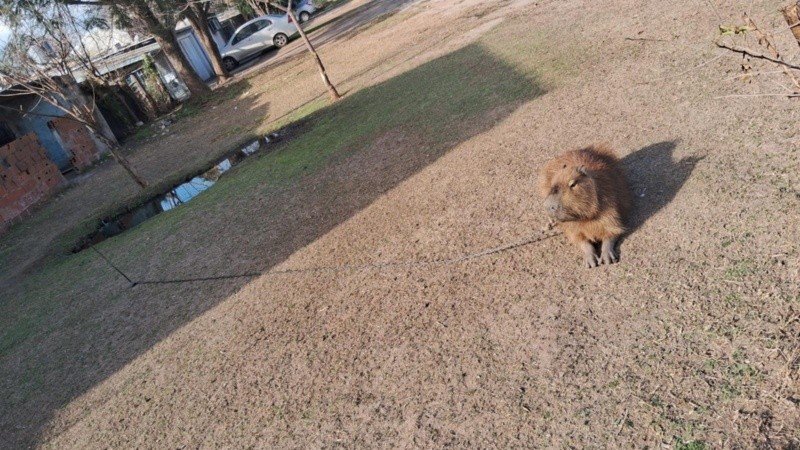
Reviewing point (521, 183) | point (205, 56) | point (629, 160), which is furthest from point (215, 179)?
point (205, 56)

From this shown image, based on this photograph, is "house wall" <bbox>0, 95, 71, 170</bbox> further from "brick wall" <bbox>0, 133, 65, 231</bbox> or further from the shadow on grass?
the shadow on grass

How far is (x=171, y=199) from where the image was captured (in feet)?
33.0

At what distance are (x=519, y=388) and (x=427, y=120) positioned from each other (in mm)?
5308

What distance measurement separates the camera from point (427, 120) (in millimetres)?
7785

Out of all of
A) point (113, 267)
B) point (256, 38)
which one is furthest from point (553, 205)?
point (256, 38)

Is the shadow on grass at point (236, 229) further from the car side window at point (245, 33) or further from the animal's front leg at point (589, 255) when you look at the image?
the car side window at point (245, 33)

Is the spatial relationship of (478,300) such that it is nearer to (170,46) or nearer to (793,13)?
(793,13)

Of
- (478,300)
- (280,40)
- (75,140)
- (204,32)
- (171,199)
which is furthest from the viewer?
(280,40)

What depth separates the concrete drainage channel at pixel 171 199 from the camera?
9.34 meters

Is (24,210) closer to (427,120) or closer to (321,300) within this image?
(427,120)

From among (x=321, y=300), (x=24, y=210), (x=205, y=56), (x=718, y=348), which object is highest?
(x=205, y=56)

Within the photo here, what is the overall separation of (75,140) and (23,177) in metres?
3.68

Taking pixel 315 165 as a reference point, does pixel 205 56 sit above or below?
above

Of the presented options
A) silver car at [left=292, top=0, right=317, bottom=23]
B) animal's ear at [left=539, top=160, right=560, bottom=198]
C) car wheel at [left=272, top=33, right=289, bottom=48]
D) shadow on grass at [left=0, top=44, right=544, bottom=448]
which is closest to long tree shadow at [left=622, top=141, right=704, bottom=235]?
animal's ear at [left=539, top=160, right=560, bottom=198]
